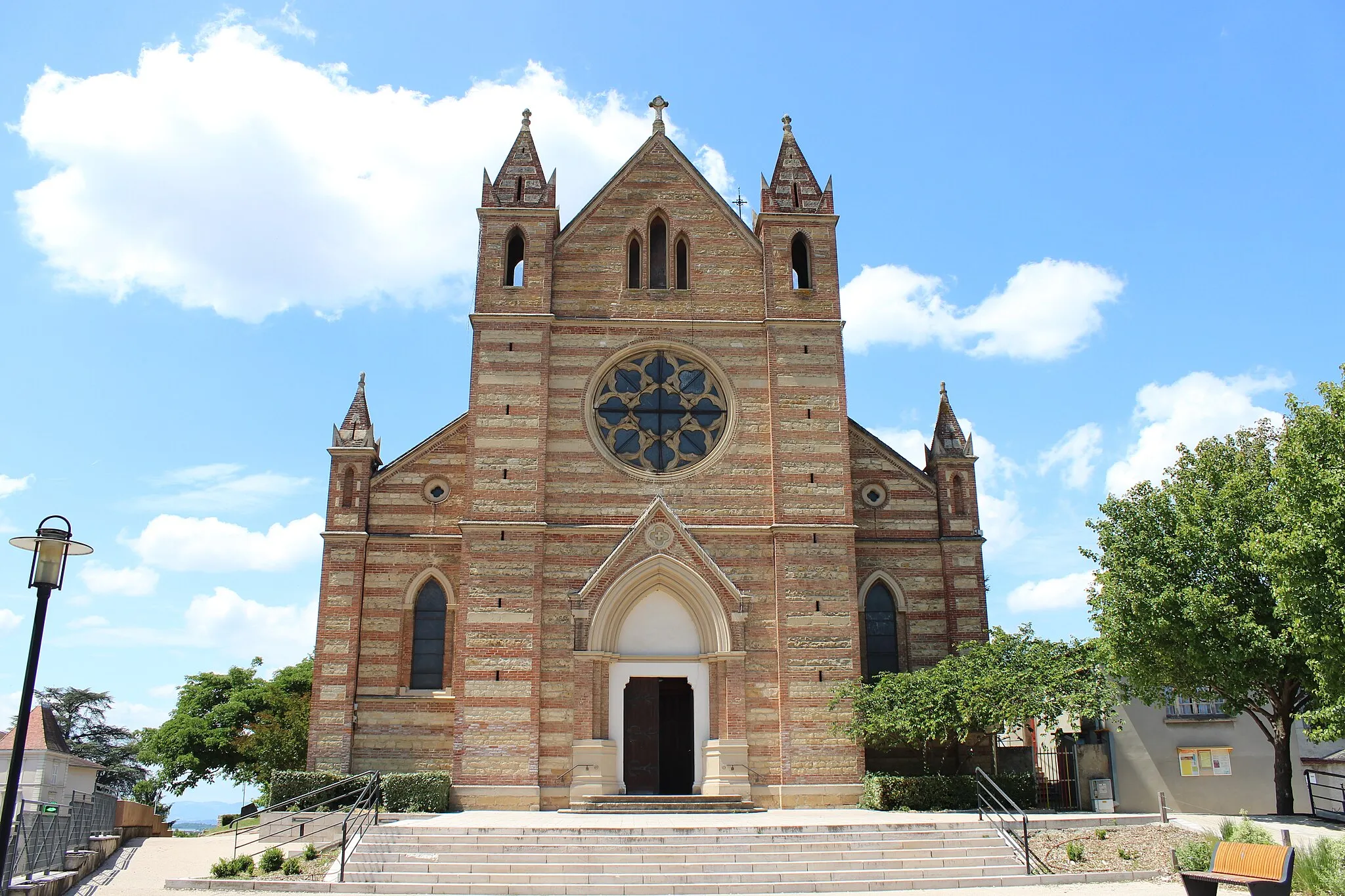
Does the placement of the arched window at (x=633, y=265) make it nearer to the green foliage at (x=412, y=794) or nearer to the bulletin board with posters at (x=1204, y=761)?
the green foliage at (x=412, y=794)

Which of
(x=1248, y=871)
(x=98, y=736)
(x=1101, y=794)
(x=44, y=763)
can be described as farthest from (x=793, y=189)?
(x=98, y=736)

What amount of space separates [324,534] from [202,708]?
30.3 m

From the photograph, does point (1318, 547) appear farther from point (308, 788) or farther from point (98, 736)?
point (98, 736)

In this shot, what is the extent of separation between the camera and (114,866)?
849 inches

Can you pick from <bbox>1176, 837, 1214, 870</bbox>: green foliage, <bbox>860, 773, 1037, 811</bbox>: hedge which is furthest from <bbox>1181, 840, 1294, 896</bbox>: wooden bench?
<bbox>860, 773, 1037, 811</bbox>: hedge

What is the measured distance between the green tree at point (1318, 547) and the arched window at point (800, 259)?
13.6 m

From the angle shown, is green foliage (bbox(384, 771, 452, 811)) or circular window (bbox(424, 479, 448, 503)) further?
circular window (bbox(424, 479, 448, 503))

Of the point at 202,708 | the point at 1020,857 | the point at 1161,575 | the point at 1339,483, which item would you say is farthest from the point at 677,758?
the point at 202,708

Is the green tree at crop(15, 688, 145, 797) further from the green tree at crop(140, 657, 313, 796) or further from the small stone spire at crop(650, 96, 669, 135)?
the small stone spire at crop(650, 96, 669, 135)

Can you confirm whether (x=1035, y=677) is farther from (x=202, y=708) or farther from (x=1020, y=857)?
(x=202, y=708)

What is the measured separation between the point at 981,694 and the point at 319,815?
14870 millimetres

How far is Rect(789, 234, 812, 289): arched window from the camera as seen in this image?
2958cm

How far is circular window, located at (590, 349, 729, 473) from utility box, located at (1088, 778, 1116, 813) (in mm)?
12440

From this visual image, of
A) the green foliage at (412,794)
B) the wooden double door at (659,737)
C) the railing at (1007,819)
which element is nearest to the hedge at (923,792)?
the railing at (1007,819)
